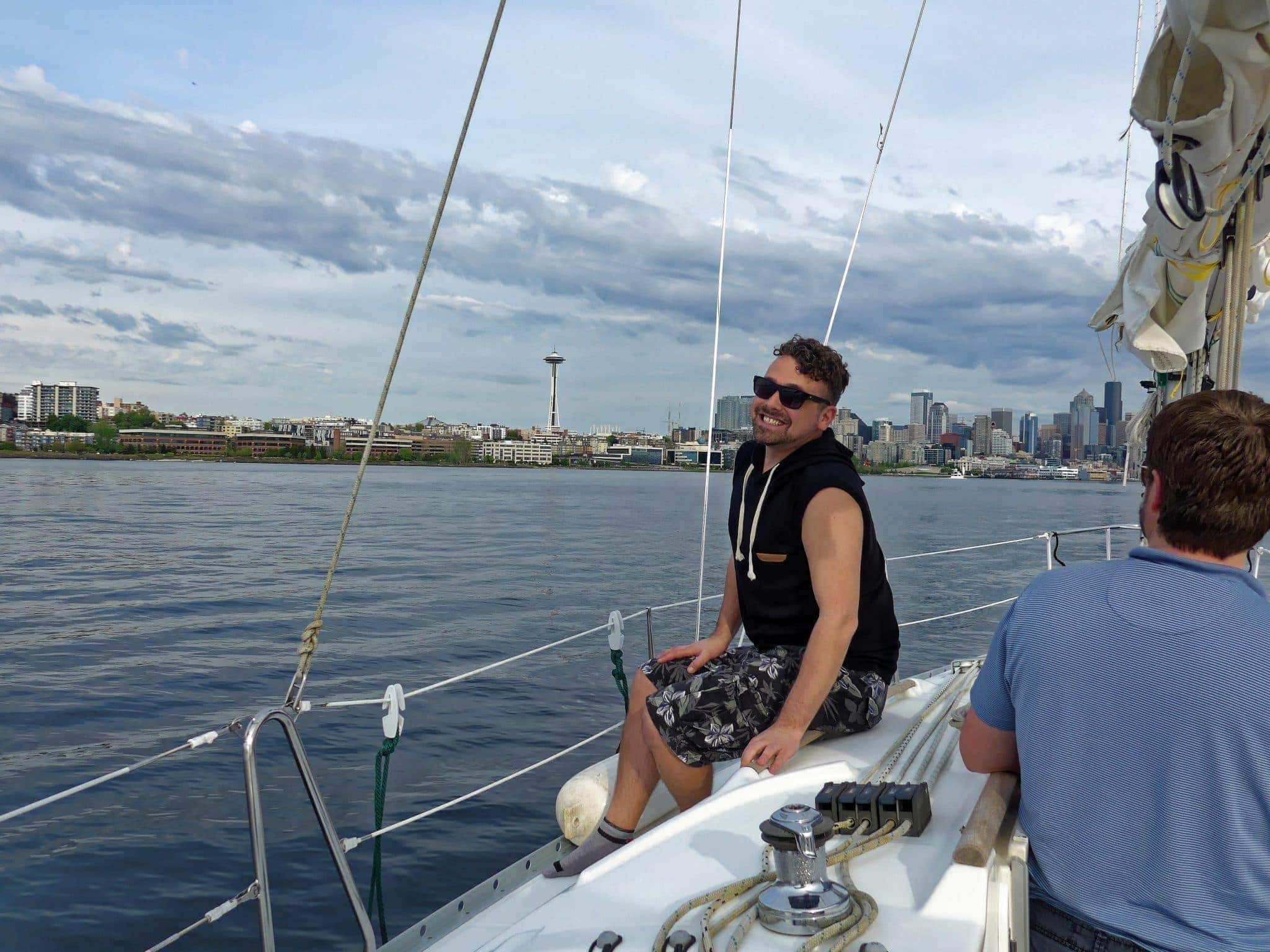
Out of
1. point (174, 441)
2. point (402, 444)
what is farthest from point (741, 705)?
point (174, 441)

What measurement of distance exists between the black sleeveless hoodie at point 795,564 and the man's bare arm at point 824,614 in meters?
0.06

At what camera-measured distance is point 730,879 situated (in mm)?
Result: 1578

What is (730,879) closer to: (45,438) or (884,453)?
(884,453)

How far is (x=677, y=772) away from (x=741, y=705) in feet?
0.69

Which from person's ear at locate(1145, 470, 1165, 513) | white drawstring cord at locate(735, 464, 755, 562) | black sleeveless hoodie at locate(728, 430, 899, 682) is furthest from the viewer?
white drawstring cord at locate(735, 464, 755, 562)

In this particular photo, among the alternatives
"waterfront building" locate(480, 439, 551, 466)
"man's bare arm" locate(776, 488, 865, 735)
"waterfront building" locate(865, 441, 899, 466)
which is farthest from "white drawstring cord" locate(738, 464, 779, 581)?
"waterfront building" locate(480, 439, 551, 466)

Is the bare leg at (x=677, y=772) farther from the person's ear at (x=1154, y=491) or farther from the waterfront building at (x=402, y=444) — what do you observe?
the waterfront building at (x=402, y=444)

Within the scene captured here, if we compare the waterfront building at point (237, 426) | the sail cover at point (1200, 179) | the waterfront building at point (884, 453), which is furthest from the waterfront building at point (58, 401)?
the sail cover at point (1200, 179)

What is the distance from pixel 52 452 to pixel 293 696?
101276mm

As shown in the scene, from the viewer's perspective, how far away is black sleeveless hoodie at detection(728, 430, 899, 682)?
242 centimetres

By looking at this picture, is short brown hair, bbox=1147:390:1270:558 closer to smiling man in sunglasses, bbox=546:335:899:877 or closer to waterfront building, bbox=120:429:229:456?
smiling man in sunglasses, bbox=546:335:899:877

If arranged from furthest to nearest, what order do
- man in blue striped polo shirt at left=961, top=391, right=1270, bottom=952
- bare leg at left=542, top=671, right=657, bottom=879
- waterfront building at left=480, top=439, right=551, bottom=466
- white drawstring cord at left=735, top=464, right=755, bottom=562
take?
waterfront building at left=480, top=439, right=551, bottom=466, white drawstring cord at left=735, top=464, right=755, bottom=562, bare leg at left=542, top=671, right=657, bottom=879, man in blue striped polo shirt at left=961, top=391, right=1270, bottom=952

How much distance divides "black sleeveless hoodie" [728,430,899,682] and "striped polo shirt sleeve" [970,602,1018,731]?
3.10 feet

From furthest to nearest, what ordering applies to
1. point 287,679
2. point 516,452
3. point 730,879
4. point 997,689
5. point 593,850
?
point 516,452 < point 287,679 < point 593,850 < point 730,879 < point 997,689
